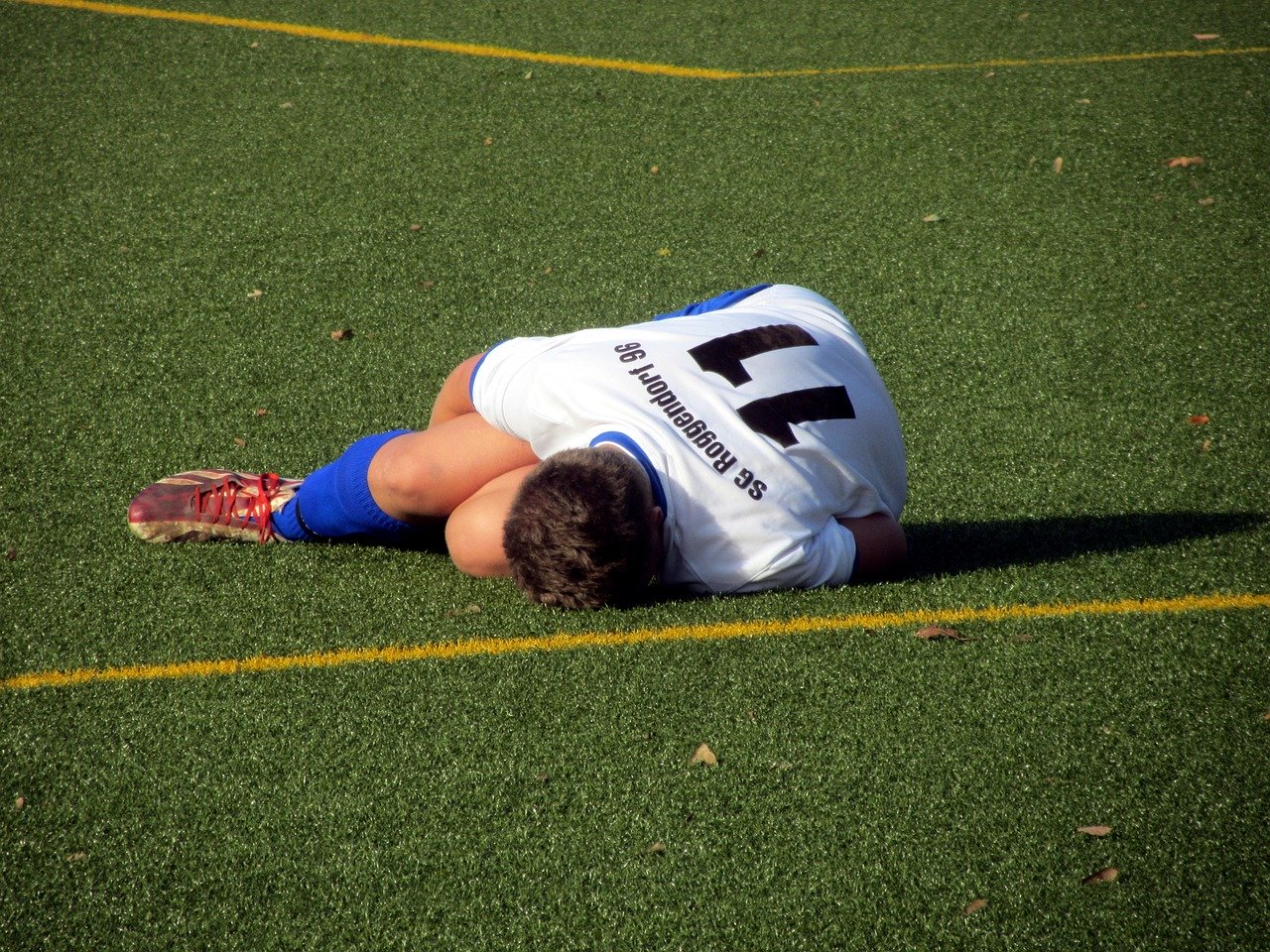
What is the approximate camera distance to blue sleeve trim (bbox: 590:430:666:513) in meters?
2.75

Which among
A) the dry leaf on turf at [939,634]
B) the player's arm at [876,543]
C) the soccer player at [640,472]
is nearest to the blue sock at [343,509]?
the soccer player at [640,472]

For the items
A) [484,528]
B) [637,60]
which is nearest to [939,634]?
[484,528]

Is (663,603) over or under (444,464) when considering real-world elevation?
under

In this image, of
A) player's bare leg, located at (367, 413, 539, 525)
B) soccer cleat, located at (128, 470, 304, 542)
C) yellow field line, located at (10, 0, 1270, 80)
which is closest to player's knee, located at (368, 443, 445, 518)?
player's bare leg, located at (367, 413, 539, 525)

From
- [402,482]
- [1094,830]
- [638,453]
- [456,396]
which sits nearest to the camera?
[1094,830]

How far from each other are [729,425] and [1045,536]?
4.45 ft

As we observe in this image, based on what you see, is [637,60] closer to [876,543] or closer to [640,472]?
[876,543]

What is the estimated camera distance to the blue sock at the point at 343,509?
323cm

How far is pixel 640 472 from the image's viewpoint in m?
2.70

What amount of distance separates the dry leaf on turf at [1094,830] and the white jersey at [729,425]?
0.90m

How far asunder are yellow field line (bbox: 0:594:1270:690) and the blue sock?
43cm

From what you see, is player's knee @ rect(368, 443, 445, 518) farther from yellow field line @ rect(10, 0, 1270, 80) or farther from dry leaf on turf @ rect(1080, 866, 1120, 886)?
yellow field line @ rect(10, 0, 1270, 80)

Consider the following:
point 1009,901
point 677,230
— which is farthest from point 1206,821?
point 677,230

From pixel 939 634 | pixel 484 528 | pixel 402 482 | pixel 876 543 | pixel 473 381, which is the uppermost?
pixel 473 381
